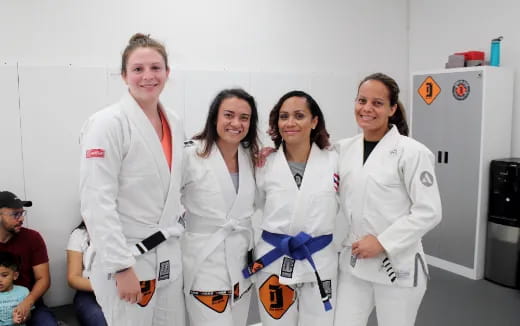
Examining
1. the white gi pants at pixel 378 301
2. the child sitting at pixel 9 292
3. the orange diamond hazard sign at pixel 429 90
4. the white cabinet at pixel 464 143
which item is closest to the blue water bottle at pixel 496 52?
the white cabinet at pixel 464 143

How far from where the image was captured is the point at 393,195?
2.01 metres

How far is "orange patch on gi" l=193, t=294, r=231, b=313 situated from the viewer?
1.95m

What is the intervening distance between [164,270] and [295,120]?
2.82ft

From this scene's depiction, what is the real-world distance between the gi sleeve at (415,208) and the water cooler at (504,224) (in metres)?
2.26

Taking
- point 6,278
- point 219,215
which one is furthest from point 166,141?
point 6,278

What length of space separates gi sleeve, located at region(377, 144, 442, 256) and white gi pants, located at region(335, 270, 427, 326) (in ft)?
0.60

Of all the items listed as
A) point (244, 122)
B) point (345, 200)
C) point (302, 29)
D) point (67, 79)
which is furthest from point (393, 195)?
point (302, 29)

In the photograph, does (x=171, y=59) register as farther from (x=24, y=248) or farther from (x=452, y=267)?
(x=452, y=267)

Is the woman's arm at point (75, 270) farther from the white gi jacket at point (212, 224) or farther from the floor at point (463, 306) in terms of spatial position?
the white gi jacket at point (212, 224)

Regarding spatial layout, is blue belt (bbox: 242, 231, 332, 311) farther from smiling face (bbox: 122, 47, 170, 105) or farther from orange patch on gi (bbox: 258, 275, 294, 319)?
smiling face (bbox: 122, 47, 170, 105)

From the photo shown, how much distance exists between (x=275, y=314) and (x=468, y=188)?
9.21 ft

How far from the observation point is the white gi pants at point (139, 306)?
1738mm

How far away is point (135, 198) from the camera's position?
1758mm

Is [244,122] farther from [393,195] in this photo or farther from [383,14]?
[383,14]
